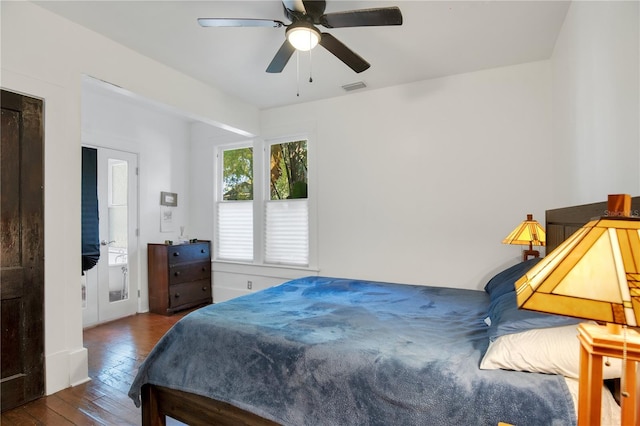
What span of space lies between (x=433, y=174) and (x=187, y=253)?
11.6ft

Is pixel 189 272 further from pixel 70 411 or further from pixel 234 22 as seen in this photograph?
pixel 234 22

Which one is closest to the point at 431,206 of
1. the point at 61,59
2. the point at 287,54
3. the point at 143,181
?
the point at 287,54

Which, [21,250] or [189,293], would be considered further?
[189,293]

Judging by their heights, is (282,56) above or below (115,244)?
above

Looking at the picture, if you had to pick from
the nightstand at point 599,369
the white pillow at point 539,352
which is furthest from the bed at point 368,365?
the nightstand at point 599,369

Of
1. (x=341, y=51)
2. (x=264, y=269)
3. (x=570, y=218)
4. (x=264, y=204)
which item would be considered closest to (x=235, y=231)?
(x=264, y=204)

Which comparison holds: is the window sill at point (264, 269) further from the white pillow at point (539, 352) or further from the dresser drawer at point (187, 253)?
the white pillow at point (539, 352)

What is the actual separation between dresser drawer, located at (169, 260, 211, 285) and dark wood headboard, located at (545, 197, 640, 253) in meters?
4.32

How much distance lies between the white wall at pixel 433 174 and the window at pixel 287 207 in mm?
292

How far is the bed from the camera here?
1208 mm

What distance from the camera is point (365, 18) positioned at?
1.99 metres

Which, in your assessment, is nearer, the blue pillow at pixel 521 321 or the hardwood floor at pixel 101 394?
the blue pillow at pixel 521 321

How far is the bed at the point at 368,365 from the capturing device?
47.6 inches

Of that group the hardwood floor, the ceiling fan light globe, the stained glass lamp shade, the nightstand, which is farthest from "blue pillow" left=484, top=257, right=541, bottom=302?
Answer: the hardwood floor
